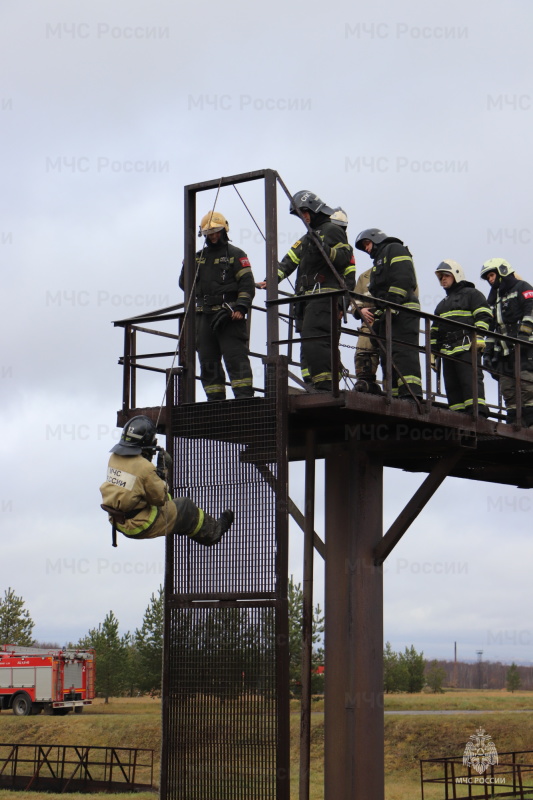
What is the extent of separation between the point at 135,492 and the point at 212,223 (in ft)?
12.1

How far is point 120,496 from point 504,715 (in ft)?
89.9

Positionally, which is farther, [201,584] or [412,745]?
[412,745]

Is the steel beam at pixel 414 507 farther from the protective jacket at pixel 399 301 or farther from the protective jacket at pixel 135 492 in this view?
the protective jacket at pixel 135 492

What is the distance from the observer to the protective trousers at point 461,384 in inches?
586

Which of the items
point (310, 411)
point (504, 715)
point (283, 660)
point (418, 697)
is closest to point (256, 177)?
point (310, 411)

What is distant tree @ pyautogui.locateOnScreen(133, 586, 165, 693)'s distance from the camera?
4997 centimetres

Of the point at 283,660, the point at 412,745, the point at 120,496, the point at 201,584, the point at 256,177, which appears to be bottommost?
the point at 412,745

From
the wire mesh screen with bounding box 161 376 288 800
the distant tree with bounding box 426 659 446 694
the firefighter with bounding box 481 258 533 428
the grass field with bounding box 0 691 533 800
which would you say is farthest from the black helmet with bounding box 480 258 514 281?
the distant tree with bounding box 426 659 446 694

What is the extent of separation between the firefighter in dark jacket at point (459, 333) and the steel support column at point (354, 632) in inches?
56.6

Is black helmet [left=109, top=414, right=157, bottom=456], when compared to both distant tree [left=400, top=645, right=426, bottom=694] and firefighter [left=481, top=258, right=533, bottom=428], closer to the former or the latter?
firefighter [left=481, top=258, right=533, bottom=428]

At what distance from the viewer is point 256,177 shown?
13.8 m

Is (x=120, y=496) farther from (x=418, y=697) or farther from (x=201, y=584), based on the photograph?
(x=418, y=697)

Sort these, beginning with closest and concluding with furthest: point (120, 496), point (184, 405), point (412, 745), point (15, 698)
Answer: point (120, 496)
point (184, 405)
point (412, 745)
point (15, 698)

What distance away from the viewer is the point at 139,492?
39.5 feet
